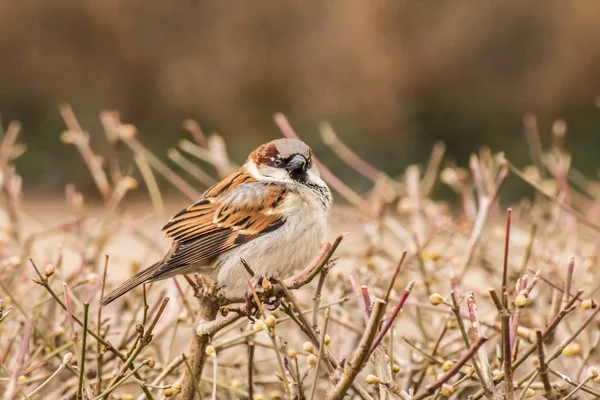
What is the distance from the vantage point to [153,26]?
9.22 m

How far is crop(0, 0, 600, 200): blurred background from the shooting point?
769 cm

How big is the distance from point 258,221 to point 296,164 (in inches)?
7.6

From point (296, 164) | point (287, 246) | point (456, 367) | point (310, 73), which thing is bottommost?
point (456, 367)

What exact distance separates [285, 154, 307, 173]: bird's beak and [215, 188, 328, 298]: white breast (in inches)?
4.4

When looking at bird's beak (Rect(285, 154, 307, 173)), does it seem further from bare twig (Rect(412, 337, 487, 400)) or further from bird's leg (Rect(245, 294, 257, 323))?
bare twig (Rect(412, 337, 487, 400))

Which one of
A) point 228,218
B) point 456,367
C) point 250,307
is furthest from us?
point 228,218

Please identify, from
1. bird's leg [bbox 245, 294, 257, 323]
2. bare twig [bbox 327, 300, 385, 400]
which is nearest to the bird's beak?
bird's leg [bbox 245, 294, 257, 323]

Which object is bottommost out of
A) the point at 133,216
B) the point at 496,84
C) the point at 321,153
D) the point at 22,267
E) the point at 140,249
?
the point at 22,267

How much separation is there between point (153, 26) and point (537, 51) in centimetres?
406

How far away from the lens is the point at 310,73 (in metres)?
8.59

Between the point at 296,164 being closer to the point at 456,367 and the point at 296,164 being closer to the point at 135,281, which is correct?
the point at 135,281

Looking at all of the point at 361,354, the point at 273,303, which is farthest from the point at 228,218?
the point at 361,354

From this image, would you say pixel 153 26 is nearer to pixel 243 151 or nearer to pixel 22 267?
pixel 243 151

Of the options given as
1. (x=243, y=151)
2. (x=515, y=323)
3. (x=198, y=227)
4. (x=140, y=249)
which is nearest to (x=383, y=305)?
(x=515, y=323)
